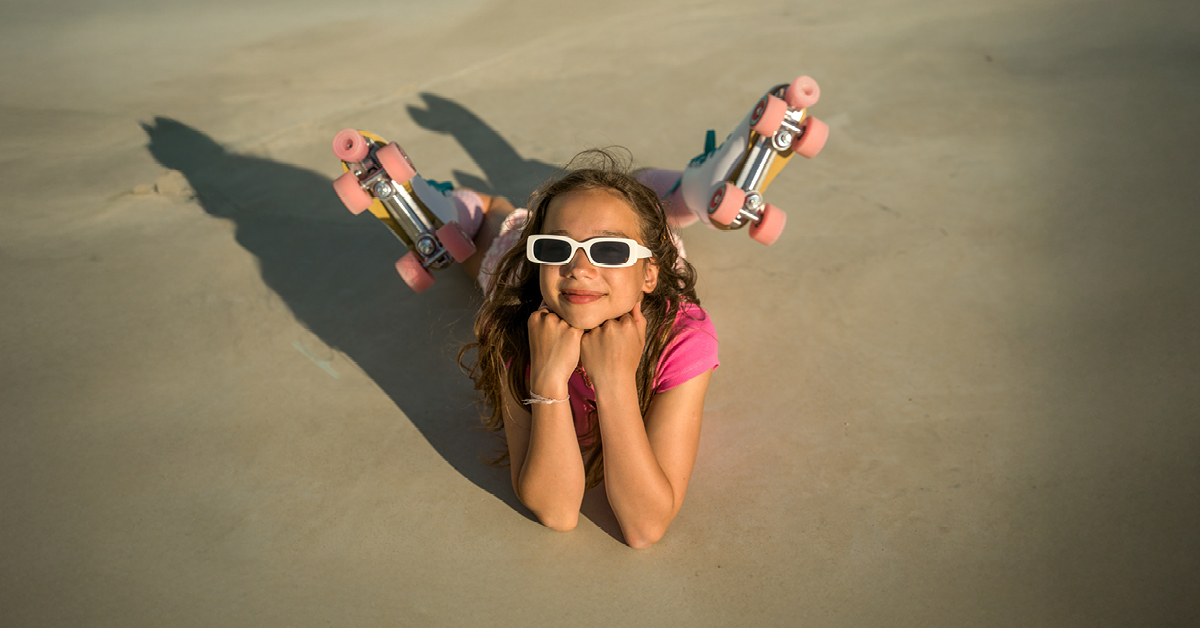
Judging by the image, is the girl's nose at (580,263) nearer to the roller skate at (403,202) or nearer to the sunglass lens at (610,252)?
the sunglass lens at (610,252)

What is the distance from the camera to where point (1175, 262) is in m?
2.22

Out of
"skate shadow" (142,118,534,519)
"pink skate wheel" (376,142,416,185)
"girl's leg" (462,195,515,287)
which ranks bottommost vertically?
"skate shadow" (142,118,534,519)

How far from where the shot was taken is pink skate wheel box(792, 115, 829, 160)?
2059 mm

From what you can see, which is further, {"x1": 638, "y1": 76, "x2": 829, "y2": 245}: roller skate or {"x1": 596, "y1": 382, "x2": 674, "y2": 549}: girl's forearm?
{"x1": 638, "y1": 76, "x2": 829, "y2": 245}: roller skate

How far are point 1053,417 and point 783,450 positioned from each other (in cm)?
69

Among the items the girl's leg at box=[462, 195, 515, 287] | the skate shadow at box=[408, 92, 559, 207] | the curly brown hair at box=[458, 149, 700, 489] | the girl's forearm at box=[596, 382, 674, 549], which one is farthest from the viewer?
the skate shadow at box=[408, 92, 559, 207]

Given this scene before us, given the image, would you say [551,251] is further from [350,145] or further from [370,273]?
[370,273]

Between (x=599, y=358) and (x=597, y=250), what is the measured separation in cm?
22

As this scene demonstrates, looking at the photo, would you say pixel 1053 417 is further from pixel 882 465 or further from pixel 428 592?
pixel 428 592

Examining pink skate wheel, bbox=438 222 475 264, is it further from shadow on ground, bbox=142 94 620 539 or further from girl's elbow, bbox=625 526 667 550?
girl's elbow, bbox=625 526 667 550

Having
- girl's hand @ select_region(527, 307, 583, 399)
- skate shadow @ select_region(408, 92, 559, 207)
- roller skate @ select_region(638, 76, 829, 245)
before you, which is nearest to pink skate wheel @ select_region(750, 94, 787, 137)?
roller skate @ select_region(638, 76, 829, 245)

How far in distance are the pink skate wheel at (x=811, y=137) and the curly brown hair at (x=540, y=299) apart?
1.79 feet

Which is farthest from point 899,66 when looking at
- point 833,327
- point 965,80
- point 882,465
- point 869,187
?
point 882,465

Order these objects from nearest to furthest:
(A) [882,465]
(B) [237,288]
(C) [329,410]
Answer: (A) [882,465], (C) [329,410], (B) [237,288]
